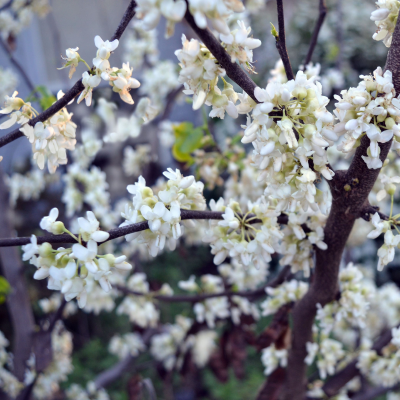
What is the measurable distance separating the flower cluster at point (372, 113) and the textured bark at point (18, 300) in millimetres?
1099

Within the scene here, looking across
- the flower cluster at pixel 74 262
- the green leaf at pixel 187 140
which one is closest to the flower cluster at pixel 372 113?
the flower cluster at pixel 74 262

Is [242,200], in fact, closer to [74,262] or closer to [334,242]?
[334,242]

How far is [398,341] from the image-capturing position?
64 cm

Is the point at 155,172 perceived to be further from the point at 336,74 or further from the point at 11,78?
the point at 336,74

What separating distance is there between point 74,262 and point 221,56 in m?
0.29

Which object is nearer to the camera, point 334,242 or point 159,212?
point 159,212

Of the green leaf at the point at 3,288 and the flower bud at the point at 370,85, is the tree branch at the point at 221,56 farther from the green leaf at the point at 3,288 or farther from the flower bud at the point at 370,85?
the green leaf at the point at 3,288

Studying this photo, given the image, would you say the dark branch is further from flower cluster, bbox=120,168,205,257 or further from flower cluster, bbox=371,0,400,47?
flower cluster, bbox=371,0,400,47

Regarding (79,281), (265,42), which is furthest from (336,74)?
(265,42)

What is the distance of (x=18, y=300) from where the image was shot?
1.20 m

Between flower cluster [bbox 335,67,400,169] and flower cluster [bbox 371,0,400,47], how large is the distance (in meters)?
0.10

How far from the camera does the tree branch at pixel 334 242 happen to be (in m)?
0.45

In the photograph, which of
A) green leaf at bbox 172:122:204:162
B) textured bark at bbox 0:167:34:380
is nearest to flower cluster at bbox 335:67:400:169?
green leaf at bbox 172:122:204:162

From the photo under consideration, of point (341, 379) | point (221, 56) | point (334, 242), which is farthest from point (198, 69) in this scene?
point (341, 379)
